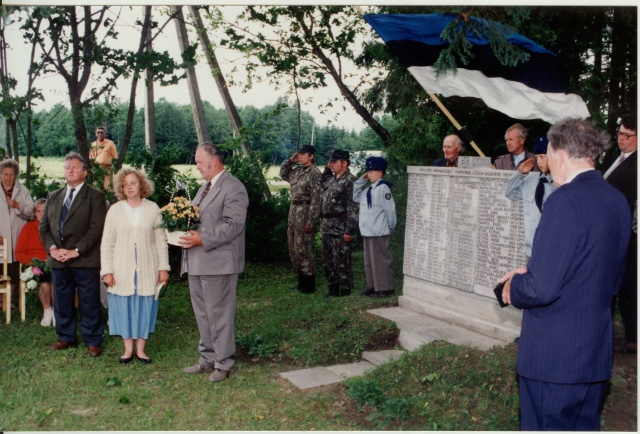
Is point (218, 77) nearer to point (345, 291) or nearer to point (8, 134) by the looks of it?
point (8, 134)

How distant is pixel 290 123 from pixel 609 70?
272 inches

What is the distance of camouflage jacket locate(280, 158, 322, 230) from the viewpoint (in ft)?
29.1

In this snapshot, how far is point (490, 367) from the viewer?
16.4 ft

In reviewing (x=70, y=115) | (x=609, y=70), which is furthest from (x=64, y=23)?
(x=609, y=70)

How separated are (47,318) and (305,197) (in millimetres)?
3630

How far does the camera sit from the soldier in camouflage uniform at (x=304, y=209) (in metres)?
8.91

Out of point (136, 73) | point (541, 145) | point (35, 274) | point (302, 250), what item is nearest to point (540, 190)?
point (541, 145)

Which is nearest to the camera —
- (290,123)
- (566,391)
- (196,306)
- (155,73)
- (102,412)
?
(566,391)

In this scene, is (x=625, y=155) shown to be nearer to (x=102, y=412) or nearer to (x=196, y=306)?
(x=196, y=306)

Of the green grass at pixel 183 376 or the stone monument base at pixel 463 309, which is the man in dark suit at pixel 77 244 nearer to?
the green grass at pixel 183 376

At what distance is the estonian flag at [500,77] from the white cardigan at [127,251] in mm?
3239

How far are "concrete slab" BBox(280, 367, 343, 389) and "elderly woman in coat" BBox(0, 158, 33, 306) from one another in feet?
13.3

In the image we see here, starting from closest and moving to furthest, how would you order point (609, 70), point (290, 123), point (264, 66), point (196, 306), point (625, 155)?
1. point (625, 155)
2. point (196, 306)
3. point (609, 70)
4. point (264, 66)
5. point (290, 123)

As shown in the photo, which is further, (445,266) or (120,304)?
(445,266)
